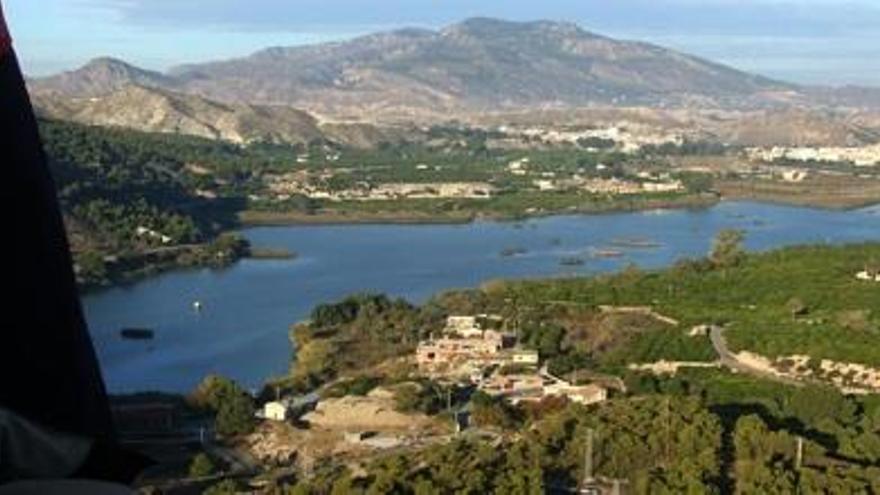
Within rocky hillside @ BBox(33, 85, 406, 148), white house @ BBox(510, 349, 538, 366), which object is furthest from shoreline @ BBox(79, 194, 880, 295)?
rocky hillside @ BBox(33, 85, 406, 148)

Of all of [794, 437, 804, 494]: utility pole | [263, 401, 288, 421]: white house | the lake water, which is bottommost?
the lake water

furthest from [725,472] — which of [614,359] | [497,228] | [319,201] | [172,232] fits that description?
[319,201]

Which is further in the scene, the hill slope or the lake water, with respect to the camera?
the hill slope

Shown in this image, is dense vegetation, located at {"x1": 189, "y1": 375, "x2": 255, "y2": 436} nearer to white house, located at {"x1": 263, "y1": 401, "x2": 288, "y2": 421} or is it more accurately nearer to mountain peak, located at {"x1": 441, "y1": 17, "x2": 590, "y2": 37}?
white house, located at {"x1": 263, "y1": 401, "x2": 288, "y2": 421}

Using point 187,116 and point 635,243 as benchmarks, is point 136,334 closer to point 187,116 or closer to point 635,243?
point 635,243

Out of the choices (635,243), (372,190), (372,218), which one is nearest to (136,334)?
(635,243)

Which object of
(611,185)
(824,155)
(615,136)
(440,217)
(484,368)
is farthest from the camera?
(615,136)

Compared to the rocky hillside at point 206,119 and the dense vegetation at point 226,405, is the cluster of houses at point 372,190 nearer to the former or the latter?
the rocky hillside at point 206,119

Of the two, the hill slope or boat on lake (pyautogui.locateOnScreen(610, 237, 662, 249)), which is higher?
the hill slope
